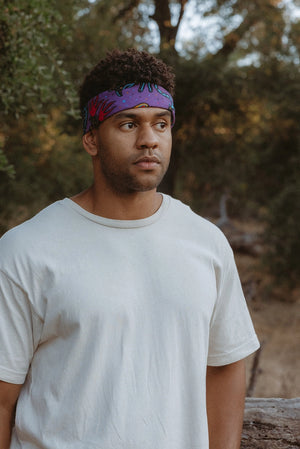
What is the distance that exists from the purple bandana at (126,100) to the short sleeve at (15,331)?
69 cm

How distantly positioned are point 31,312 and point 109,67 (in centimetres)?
95

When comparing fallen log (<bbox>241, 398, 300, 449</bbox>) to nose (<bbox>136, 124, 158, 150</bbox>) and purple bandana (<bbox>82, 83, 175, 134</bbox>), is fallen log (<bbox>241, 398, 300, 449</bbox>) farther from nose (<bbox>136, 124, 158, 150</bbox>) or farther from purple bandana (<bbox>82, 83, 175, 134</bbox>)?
purple bandana (<bbox>82, 83, 175, 134</bbox>)

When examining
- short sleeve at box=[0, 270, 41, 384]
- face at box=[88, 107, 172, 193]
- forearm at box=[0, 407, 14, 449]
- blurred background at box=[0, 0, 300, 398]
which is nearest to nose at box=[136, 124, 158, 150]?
face at box=[88, 107, 172, 193]

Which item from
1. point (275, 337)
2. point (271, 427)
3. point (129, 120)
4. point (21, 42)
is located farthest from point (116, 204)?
point (275, 337)

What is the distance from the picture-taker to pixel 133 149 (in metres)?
1.80

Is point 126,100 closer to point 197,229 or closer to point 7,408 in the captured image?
point 197,229

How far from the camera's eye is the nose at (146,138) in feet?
5.87

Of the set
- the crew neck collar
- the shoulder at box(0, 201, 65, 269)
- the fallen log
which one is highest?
the crew neck collar

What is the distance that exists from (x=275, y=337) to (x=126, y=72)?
788 centimetres

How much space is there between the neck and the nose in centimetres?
20

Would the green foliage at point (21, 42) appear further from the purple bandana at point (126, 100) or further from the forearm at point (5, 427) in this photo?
the forearm at point (5, 427)

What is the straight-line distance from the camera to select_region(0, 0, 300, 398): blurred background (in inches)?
330

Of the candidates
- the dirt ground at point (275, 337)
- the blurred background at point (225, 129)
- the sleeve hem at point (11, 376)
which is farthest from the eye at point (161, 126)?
the blurred background at point (225, 129)

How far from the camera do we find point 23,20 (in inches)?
132
